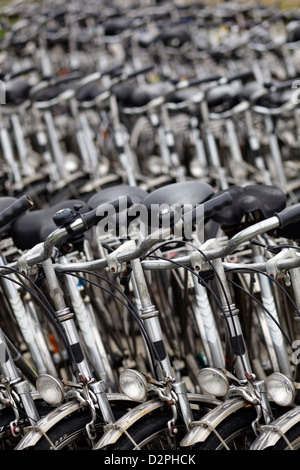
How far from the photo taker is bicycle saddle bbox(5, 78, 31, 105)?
7520mm

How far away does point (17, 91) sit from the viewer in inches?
299

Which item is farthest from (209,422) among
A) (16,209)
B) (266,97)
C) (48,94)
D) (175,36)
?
(175,36)

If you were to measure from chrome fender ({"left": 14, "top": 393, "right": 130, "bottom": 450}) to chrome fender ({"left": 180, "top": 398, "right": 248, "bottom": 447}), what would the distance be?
0.54m

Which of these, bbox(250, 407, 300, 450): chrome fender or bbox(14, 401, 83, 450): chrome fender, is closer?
bbox(250, 407, 300, 450): chrome fender

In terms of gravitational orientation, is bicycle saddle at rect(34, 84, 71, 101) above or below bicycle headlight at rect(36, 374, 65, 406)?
above

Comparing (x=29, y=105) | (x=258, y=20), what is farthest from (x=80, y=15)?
(x=29, y=105)

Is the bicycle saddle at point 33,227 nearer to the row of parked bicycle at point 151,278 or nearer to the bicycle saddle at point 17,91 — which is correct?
the row of parked bicycle at point 151,278

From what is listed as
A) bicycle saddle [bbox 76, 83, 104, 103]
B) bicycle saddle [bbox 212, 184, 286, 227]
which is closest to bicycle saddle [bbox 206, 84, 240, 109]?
bicycle saddle [bbox 76, 83, 104, 103]

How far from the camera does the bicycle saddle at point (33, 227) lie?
4.01 meters

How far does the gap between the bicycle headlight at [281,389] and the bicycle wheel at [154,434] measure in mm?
441

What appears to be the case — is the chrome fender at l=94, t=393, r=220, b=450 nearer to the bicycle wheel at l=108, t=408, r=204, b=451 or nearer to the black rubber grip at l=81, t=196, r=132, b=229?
the bicycle wheel at l=108, t=408, r=204, b=451

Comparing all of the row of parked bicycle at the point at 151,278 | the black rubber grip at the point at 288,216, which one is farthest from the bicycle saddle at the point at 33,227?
the black rubber grip at the point at 288,216

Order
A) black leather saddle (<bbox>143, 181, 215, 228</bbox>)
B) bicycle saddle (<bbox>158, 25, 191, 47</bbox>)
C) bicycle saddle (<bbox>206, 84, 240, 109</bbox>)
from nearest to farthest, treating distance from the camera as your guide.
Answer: black leather saddle (<bbox>143, 181, 215, 228</bbox>), bicycle saddle (<bbox>206, 84, 240, 109</bbox>), bicycle saddle (<bbox>158, 25, 191, 47</bbox>)

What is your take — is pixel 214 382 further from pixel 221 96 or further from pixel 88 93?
pixel 88 93
